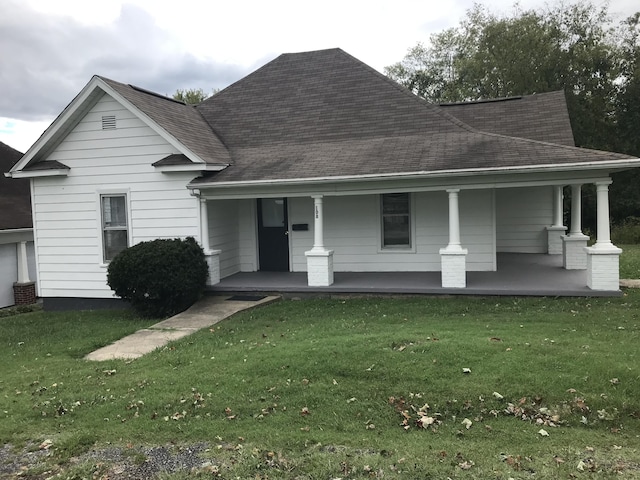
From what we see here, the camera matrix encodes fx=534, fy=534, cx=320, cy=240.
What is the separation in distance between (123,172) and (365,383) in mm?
8678

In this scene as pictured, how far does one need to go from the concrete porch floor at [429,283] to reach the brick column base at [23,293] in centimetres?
1030

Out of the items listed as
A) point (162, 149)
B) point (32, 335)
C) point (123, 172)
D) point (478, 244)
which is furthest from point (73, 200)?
point (478, 244)

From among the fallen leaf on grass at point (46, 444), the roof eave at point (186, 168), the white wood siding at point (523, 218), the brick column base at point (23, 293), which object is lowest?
the brick column base at point (23, 293)

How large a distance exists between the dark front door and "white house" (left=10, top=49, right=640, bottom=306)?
0.03 m

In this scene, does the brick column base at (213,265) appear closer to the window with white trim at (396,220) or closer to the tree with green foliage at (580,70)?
the window with white trim at (396,220)

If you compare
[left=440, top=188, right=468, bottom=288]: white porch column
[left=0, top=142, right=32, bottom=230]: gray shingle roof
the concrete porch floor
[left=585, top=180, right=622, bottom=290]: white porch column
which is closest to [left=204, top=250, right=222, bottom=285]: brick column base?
the concrete porch floor

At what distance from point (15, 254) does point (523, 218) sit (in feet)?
56.9

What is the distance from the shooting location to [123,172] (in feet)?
39.8

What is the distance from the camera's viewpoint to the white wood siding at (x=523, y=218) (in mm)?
15727

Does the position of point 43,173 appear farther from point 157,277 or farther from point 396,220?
point 396,220

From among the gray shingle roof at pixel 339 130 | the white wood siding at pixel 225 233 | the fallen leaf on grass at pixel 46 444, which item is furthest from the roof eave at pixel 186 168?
the fallen leaf on grass at pixel 46 444

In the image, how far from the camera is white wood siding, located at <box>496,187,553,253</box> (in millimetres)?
15727

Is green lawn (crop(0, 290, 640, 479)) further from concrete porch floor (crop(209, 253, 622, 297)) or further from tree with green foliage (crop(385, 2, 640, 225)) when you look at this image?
tree with green foliage (crop(385, 2, 640, 225))

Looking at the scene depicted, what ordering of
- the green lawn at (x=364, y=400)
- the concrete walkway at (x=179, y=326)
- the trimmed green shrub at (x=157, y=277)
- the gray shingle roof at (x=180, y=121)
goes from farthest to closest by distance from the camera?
the gray shingle roof at (x=180, y=121) → the trimmed green shrub at (x=157, y=277) → the concrete walkway at (x=179, y=326) → the green lawn at (x=364, y=400)
